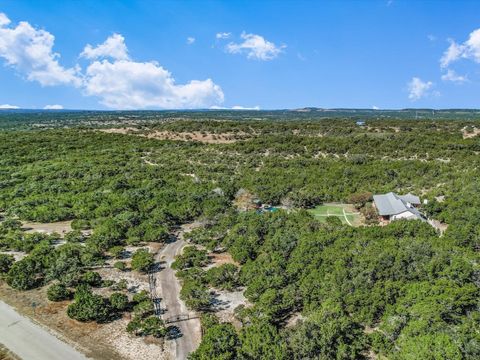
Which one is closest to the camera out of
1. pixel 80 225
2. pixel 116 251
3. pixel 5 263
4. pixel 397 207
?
pixel 5 263

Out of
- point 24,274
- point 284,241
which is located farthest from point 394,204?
point 24,274

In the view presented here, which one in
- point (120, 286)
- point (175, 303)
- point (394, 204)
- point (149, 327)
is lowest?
point (175, 303)

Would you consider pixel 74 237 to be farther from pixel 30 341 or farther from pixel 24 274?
pixel 30 341

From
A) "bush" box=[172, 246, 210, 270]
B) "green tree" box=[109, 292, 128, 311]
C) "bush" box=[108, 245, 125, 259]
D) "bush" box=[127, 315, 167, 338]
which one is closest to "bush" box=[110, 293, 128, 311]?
"green tree" box=[109, 292, 128, 311]

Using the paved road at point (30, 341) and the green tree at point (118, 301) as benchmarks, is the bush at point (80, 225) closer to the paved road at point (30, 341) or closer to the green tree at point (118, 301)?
the paved road at point (30, 341)

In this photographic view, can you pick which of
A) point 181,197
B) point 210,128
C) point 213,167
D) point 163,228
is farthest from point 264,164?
point 210,128

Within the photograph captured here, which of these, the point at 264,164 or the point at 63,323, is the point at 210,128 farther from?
the point at 63,323
